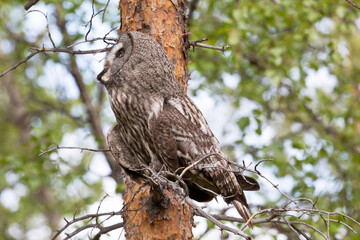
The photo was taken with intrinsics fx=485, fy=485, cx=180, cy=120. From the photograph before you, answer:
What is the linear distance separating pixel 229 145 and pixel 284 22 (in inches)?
72.4

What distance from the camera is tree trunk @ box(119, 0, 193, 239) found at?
10.6 ft

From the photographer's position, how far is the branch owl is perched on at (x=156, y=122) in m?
3.07

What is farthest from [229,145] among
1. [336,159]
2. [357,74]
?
[357,74]

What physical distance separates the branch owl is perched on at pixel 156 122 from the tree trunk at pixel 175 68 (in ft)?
0.68

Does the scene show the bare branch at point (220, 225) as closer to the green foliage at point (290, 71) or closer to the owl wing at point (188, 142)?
the owl wing at point (188, 142)

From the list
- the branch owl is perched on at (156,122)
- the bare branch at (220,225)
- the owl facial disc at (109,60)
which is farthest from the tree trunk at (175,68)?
the bare branch at (220,225)

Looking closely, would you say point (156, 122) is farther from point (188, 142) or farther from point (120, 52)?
point (120, 52)

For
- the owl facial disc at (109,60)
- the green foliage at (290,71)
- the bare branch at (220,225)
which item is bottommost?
the bare branch at (220,225)

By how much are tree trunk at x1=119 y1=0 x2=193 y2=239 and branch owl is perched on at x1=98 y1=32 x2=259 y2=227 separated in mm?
209

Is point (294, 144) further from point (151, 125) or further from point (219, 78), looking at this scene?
point (151, 125)

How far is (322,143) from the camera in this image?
6.44 metres

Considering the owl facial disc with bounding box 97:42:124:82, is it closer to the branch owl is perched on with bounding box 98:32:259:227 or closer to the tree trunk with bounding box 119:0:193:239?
the branch owl is perched on with bounding box 98:32:259:227

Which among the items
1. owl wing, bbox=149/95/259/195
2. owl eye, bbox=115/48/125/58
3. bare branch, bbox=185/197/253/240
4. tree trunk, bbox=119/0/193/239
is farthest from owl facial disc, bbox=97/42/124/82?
bare branch, bbox=185/197/253/240

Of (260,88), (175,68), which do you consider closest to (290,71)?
(260,88)
